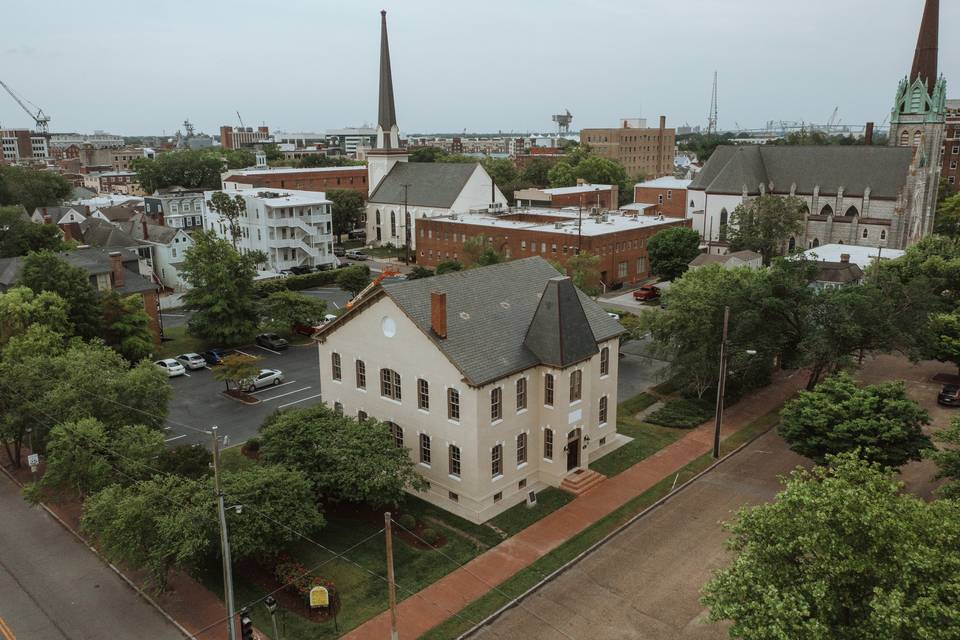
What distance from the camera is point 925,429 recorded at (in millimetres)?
36250

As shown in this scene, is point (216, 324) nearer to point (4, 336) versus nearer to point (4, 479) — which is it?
point (4, 336)

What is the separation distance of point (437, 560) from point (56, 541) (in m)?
15.4

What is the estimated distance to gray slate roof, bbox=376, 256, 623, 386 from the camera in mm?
28531

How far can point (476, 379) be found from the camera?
2747 centimetres

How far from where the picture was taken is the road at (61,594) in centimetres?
2273

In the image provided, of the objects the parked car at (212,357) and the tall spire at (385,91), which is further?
the tall spire at (385,91)

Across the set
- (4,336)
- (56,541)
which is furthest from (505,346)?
(4,336)

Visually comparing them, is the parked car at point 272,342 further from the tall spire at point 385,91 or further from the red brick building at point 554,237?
the tall spire at point 385,91

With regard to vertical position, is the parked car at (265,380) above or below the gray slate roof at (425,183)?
below

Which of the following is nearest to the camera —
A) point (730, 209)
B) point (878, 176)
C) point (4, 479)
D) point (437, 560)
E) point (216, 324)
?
point (437, 560)

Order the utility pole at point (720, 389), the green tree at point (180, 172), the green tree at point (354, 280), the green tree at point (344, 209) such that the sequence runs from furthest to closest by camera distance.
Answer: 1. the green tree at point (180, 172)
2. the green tree at point (344, 209)
3. the green tree at point (354, 280)
4. the utility pole at point (720, 389)

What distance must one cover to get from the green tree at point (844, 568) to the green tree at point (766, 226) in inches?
2281

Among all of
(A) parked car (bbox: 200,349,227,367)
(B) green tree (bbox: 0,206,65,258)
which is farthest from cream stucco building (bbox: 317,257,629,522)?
(B) green tree (bbox: 0,206,65,258)

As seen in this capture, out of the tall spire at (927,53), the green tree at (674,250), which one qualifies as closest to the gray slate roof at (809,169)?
the tall spire at (927,53)
